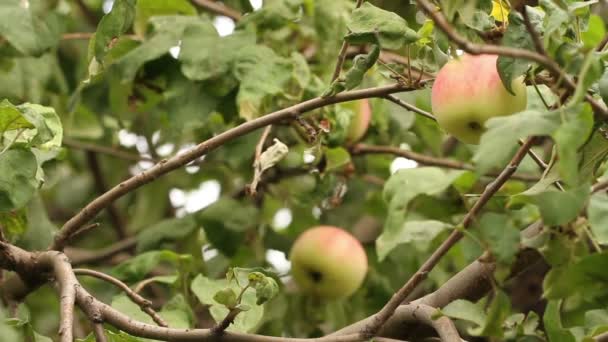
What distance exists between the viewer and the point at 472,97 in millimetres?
1203

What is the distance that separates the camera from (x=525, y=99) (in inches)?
46.6

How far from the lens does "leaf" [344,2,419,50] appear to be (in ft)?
3.64

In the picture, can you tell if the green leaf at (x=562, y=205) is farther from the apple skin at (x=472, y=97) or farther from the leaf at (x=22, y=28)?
the leaf at (x=22, y=28)

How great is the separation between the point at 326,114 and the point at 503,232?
68 centimetres

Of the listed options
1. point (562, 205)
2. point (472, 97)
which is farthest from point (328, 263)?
point (562, 205)

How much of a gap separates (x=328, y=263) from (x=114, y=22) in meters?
0.80

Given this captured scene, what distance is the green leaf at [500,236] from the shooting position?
0.96 m

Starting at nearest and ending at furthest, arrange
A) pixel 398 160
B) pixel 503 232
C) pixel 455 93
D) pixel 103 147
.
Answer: pixel 503 232
pixel 455 93
pixel 398 160
pixel 103 147

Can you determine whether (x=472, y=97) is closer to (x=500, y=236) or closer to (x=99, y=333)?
(x=500, y=236)

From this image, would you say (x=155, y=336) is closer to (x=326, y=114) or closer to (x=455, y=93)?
(x=455, y=93)

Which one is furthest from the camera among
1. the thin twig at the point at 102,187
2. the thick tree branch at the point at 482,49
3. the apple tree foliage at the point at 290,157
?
the thin twig at the point at 102,187

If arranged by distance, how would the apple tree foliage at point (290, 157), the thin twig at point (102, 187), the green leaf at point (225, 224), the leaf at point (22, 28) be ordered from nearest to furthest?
the apple tree foliage at point (290, 157) < the leaf at point (22, 28) < the green leaf at point (225, 224) < the thin twig at point (102, 187)

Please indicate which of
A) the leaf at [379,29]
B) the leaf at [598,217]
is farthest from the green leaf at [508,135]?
the leaf at [379,29]

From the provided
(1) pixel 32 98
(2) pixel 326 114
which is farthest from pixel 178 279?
(1) pixel 32 98
